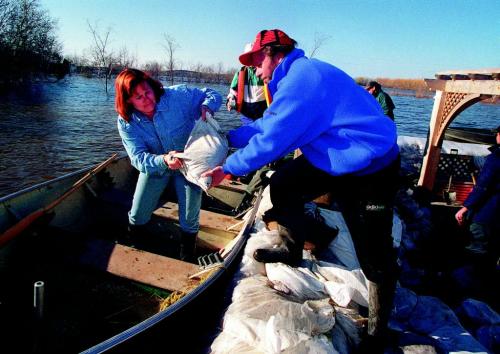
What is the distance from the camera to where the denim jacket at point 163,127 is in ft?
10.1

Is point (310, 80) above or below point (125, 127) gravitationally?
above

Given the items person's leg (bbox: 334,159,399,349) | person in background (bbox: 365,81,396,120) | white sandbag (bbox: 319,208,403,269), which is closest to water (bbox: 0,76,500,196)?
white sandbag (bbox: 319,208,403,269)

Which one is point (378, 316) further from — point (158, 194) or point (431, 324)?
point (158, 194)

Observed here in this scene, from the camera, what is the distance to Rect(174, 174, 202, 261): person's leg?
11.1ft

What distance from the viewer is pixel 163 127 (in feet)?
10.3

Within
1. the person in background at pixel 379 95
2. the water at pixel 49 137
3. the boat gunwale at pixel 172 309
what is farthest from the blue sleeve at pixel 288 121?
the water at pixel 49 137

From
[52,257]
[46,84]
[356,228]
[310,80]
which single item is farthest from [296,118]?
[46,84]

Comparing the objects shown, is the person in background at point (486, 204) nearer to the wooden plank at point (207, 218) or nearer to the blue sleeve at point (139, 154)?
the wooden plank at point (207, 218)

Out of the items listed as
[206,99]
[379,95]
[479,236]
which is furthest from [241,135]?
[379,95]

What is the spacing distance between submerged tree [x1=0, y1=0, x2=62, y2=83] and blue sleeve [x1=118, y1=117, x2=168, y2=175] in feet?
98.0

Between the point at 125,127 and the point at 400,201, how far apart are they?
219 inches

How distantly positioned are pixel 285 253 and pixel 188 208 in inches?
41.8

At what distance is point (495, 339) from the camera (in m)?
3.26

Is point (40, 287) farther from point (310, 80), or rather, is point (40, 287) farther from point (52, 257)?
point (310, 80)
